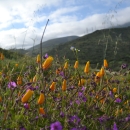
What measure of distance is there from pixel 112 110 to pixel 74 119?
884 mm

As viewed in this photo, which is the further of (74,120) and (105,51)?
(105,51)

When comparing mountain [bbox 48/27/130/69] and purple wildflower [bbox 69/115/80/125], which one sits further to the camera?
mountain [bbox 48/27/130/69]

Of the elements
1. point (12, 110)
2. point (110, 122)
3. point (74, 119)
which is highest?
point (12, 110)

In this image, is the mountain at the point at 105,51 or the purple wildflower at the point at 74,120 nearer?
the purple wildflower at the point at 74,120

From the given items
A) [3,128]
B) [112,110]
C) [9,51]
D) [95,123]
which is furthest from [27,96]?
[9,51]

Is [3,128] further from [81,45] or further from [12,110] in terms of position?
[81,45]

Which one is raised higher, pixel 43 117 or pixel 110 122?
pixel 43 117

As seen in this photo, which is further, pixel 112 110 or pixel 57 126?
pixel 112 110

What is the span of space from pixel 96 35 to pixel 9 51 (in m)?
63.3

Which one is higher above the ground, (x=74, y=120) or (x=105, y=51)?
(x=105, y=51)

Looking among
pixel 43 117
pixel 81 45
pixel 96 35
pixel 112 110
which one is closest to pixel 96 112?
pixel 112 110

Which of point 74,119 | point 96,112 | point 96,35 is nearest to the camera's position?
point 74,119

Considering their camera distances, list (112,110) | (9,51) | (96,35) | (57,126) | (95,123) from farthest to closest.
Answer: (96,35)
(9,51)
(112,110)
(95,123)
(57,126)

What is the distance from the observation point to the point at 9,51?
13.1 metres
